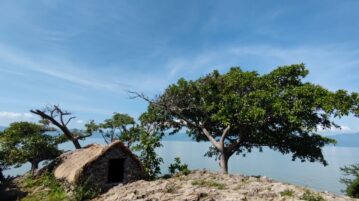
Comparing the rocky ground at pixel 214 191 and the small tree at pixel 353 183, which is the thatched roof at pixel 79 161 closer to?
the rocky ground at pixel 214 191

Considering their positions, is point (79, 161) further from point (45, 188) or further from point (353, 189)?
point (353, 189)

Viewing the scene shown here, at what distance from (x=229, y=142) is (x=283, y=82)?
9631mm

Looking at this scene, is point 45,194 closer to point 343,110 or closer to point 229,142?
point 229,142

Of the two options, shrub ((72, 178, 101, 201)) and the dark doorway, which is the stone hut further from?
shrub ((72, 178, 101, 201))

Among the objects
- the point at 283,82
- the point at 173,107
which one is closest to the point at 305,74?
the point at 283,82

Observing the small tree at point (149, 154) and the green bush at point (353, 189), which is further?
the green bush at point (353, 189)

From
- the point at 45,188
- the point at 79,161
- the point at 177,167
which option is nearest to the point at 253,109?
the point at 177,167

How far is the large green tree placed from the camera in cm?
2805

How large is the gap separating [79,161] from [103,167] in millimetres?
2107

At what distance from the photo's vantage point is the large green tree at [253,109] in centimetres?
2805

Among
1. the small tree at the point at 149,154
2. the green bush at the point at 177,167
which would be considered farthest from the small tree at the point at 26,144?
the green bush at the point at 177,167

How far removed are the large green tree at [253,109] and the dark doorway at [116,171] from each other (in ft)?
30.1

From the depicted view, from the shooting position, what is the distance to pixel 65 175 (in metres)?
26.5

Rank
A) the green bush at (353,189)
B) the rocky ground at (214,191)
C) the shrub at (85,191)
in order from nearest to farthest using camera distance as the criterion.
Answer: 1. the rocky ground at (214,191)
2. the shrub at (85,191)
3. the green bush at (353,189)
